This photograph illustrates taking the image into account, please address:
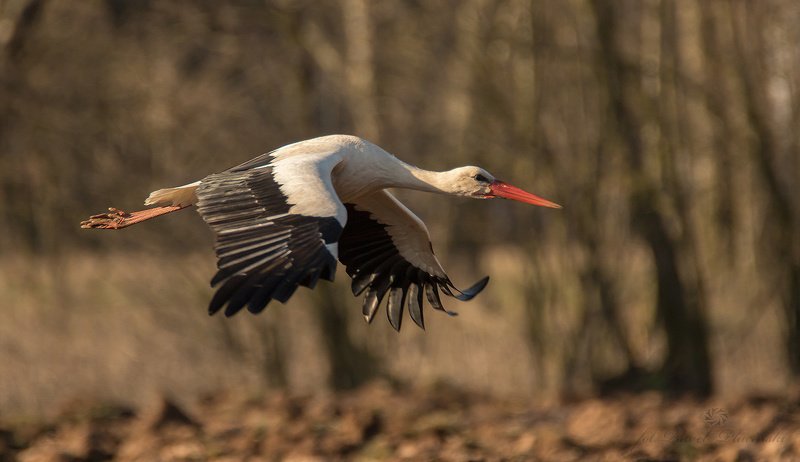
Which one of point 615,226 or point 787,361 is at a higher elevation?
point 615,226

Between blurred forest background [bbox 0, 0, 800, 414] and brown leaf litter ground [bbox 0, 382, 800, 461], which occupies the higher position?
blurred forest background [bbox 0, 0, 800, 414]

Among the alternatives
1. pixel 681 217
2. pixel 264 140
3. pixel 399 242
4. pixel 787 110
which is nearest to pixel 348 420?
pixel 399 242

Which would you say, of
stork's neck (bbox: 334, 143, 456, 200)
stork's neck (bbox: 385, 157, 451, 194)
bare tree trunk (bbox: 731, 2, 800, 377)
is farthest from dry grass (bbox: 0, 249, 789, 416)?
stork's neck (bbox: 334, 143, 456, 200)

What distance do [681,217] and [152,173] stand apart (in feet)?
18.7

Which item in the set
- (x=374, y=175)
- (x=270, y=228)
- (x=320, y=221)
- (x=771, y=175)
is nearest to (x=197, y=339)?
(x=771, y=175)

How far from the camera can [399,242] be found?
8641mm

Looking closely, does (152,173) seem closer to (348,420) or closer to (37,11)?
(37,11)

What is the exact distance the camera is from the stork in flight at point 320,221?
6414mm

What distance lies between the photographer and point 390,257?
858 cm

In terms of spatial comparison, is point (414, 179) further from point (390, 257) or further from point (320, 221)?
point (320, 221)

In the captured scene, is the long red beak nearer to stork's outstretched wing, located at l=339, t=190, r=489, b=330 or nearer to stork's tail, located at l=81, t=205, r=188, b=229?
stork's outstretched wing, located at l=339, t=190, r=489, b=330

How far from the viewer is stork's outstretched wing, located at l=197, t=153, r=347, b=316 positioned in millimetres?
6301

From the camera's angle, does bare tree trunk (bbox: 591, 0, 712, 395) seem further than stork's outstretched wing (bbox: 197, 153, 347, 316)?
Yes

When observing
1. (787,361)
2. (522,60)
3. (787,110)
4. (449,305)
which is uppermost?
(522,60)
